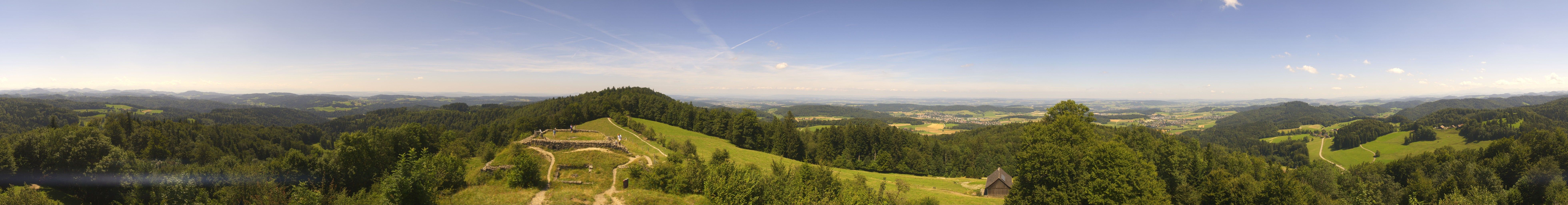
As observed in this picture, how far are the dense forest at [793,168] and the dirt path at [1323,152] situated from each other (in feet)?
105

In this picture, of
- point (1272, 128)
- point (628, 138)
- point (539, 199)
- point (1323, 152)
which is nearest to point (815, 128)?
point (628, 138)

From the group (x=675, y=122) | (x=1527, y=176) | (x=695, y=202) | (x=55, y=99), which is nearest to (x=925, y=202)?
(x=695, y=202)

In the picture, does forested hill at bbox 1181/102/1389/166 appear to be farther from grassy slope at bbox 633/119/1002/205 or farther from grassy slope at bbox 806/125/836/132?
grassy slope at bbox 806/125/836/132

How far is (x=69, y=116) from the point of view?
118812 millimetres

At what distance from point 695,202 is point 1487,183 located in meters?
55.8

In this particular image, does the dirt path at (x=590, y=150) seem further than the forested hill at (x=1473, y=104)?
No

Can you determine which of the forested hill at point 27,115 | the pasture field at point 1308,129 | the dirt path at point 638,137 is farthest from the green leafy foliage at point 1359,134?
the forested hill at point 27,115

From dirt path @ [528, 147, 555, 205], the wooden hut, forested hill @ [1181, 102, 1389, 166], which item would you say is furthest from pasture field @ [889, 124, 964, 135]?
dirt path @ [528, 147, 555, 205]

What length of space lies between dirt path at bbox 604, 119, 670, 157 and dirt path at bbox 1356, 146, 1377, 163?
10362 centimetres

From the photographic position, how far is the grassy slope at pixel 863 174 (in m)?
34.7

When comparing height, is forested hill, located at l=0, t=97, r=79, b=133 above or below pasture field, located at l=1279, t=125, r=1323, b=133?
above

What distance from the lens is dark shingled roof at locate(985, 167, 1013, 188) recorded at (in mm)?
36812

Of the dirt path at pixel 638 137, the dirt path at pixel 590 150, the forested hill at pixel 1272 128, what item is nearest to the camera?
the dirt path at pixel 590 150

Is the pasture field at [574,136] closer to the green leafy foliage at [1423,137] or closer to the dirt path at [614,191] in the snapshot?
the dirt path at [614,191]
